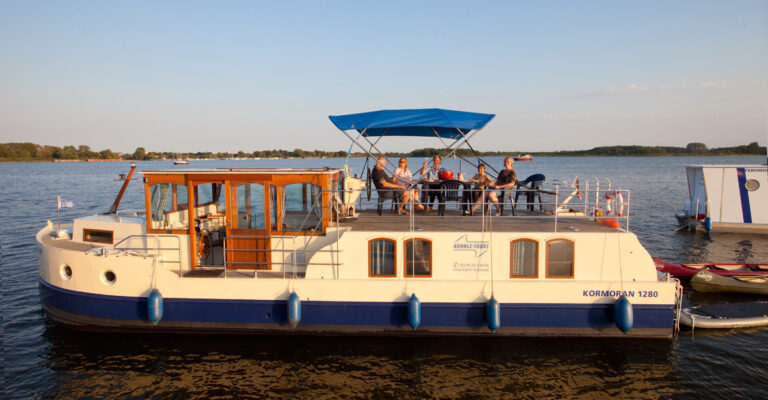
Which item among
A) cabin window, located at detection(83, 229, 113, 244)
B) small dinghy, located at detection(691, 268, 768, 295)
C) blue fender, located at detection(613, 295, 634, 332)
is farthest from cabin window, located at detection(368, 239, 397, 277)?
small dinghy, located at detection(691, 268, 768, 295)

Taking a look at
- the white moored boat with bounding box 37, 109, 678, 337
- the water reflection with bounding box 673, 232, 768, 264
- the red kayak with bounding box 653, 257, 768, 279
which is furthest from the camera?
the water reflection with bounding box 673, 232, 768, 264

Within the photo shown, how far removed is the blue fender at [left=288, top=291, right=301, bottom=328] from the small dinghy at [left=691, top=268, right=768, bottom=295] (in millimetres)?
12320

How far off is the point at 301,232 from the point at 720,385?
866cm

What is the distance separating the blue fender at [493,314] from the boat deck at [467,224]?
5.10ft

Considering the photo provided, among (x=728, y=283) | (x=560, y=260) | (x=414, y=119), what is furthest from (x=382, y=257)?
(x=728, y=283)

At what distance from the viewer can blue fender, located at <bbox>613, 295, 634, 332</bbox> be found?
835 cm

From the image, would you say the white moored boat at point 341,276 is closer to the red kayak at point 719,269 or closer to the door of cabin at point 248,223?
the door of cabin at point 248,223

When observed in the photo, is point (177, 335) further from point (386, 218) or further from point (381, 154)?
point (381, 154)

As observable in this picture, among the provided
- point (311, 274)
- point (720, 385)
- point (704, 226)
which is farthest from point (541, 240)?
point (704, 226)

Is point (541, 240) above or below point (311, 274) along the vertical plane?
above

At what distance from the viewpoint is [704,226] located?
21.7 metres

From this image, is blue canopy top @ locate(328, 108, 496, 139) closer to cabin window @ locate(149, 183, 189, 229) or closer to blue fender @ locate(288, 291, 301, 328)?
cabin window @ locate(149, 183, 189, 229)

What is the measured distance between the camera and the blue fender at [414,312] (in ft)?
27.8

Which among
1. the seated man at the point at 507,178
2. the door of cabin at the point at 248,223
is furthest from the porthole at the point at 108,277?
the seated man at the point at 507,178
